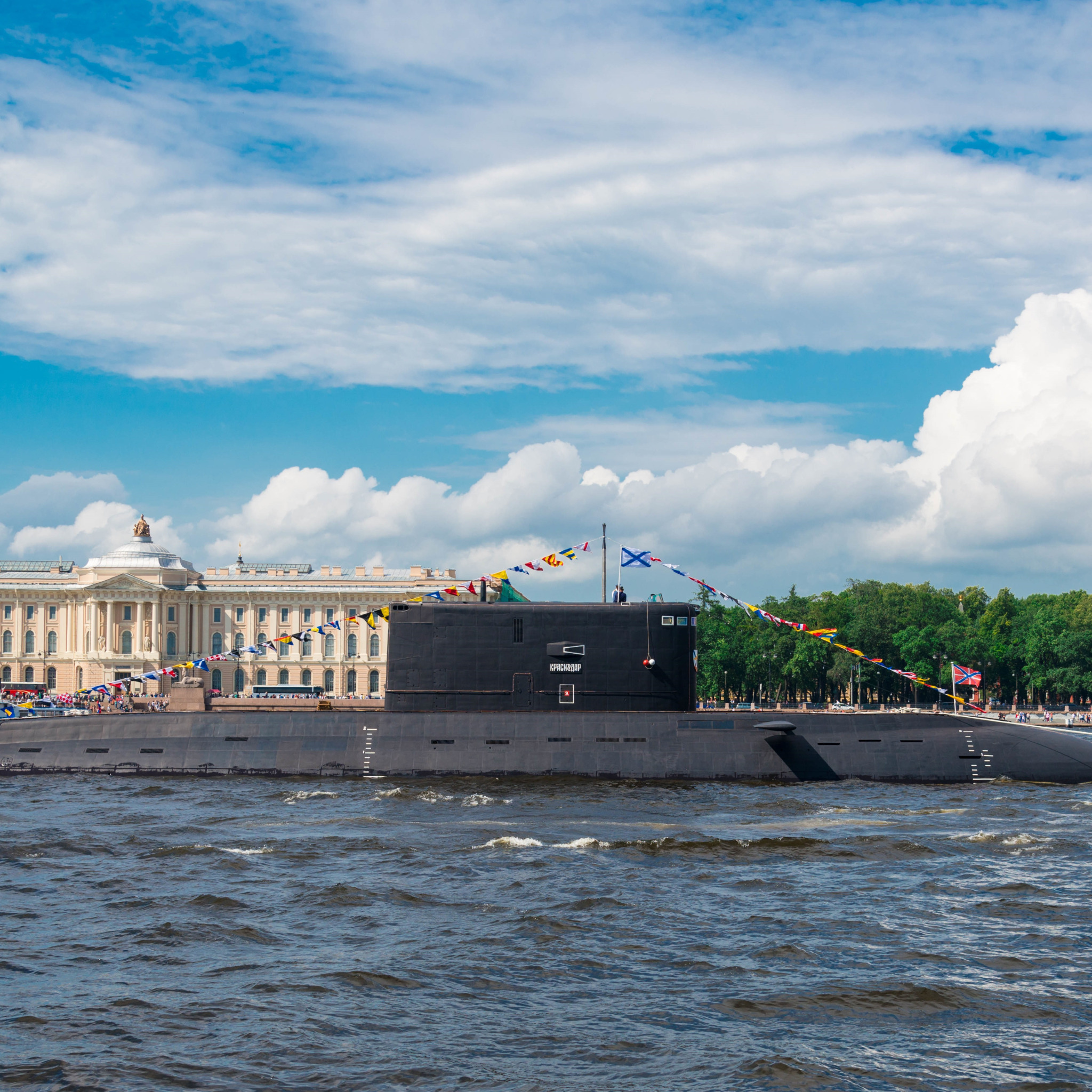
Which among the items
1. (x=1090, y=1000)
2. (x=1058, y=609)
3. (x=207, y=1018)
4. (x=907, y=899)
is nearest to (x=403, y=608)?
(x=907, y=899)

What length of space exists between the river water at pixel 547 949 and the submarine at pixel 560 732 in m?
4.99

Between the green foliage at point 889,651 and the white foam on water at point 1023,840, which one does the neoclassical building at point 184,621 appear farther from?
the white foam on water at point 1023,840

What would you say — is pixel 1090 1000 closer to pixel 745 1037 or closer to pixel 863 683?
pixel 745 1037

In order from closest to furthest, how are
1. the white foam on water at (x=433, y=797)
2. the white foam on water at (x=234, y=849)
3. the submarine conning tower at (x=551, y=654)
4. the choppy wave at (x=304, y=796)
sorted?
the white foam on water at (x=234, y=849) < the white foam on water at (x=433, y=797) < the choppy wave at (x=304, y=796) < the submarine conning tower at (x=551, y=654)

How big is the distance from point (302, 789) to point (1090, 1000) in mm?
21965

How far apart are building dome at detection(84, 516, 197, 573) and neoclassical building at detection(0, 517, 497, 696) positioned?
0.18m

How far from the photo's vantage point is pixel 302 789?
3080cm

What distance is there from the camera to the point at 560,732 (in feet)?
106

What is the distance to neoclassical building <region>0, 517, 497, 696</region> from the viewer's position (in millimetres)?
112375

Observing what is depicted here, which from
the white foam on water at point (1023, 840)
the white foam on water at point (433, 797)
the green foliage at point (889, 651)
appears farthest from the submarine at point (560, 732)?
the green foliage at point (889, 651)

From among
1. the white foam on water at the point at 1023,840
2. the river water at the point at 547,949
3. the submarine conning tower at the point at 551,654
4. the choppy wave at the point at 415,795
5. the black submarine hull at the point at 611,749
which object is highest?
the submarine conning tower at the point at 551,654

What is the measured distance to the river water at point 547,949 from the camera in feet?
38.0

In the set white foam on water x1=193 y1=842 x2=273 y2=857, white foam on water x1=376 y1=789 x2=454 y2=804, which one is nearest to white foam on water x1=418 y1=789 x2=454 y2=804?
white foam on water x1=376 y1=789 x2=454 y2=804

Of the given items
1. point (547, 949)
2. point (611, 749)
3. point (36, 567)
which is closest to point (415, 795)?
point (611, 749)
